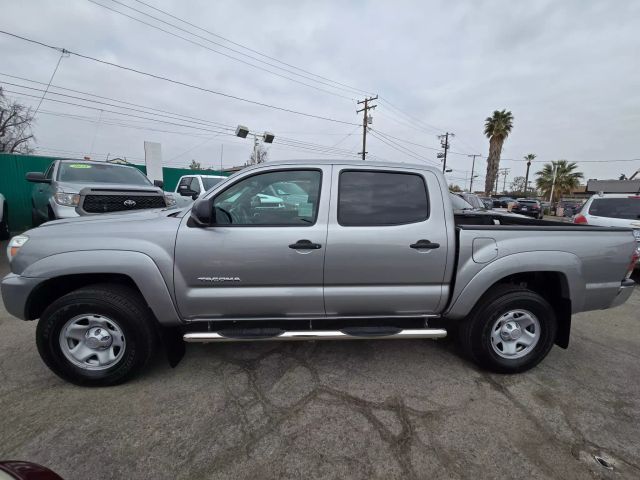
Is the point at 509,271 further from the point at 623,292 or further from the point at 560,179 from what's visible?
the point at 560,179

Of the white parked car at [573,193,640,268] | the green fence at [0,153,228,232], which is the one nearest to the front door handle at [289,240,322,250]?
the white parked car at [573,193,640,268]

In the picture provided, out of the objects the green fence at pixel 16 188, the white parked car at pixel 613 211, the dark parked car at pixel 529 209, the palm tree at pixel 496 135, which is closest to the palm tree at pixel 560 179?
the palm tree at pixel 496 135

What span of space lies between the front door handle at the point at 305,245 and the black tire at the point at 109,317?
1.30 m

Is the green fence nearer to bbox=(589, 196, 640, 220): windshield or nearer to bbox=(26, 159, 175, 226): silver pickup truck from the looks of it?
bbox=(26, 159, 175, 226): silver pickup truck

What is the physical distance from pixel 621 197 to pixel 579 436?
20.3ft

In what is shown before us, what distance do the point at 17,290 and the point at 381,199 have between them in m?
2.94

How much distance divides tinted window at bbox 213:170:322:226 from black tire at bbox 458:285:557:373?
1.68 meters

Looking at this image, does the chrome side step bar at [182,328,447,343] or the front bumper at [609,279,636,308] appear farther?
the front bumper at [609,279,636,308]

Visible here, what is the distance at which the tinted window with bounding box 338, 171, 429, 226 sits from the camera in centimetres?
265

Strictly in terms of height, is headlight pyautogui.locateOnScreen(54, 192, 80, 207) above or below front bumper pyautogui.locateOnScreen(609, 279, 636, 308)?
above

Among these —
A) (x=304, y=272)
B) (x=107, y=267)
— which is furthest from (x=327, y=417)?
(x=107, y=267)

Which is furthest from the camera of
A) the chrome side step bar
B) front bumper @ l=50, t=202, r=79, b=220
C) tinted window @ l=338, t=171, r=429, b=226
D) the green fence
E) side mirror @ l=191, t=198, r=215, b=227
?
the green fence

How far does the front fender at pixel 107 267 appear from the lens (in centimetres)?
241

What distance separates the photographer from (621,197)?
6.27m
